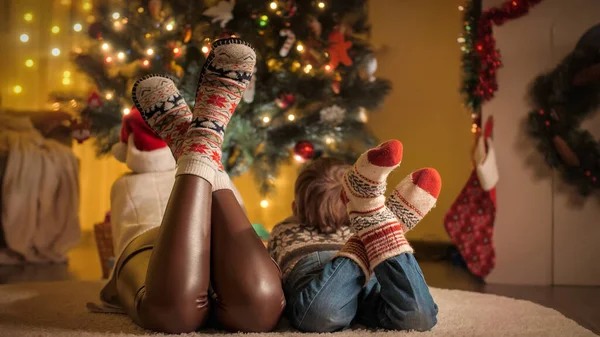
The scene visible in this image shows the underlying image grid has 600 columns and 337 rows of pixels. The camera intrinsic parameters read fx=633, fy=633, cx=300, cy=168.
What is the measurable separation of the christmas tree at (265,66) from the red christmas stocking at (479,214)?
53cm

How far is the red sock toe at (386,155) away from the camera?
4.08ft

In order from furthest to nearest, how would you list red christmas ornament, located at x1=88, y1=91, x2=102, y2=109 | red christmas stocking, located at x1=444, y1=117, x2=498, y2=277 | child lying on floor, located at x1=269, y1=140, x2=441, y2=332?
1. red christmas ornament, located at x1=88, y1=91, x2=102, y2=109
2. red christmas stocking, located at x1=444, y1=117, x2=498, y2=277
3. child lying on floor, located at x1=269, y1=140, x2=441, y2=332

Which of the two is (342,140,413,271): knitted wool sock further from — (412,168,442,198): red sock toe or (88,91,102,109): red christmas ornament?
(88,91,102,109): red christmas ornament

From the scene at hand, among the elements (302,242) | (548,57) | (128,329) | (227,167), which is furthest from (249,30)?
(128,329)

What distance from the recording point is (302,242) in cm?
151

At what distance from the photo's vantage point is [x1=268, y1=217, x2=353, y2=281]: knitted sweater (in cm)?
148

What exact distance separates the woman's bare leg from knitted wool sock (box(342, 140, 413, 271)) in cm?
20

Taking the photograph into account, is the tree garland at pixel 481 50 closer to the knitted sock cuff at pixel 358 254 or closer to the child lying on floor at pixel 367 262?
the child lying on floor at pixel 367 262

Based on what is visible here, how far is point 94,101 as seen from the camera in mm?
2812

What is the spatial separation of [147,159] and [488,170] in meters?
1.32

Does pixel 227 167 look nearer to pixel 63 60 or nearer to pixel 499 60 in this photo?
pixel 499 60

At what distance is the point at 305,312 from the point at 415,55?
263 centimetres

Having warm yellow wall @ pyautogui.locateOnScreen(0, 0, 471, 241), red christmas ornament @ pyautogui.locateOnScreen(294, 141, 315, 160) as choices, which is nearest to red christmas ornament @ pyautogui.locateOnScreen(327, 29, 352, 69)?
red christmas ornament @ pyautogui.locateOnScreen(294, 141, 315, 160)

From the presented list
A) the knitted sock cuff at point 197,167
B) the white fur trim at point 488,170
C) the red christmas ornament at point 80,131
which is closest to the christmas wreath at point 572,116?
the white fur trim at point 488,170
